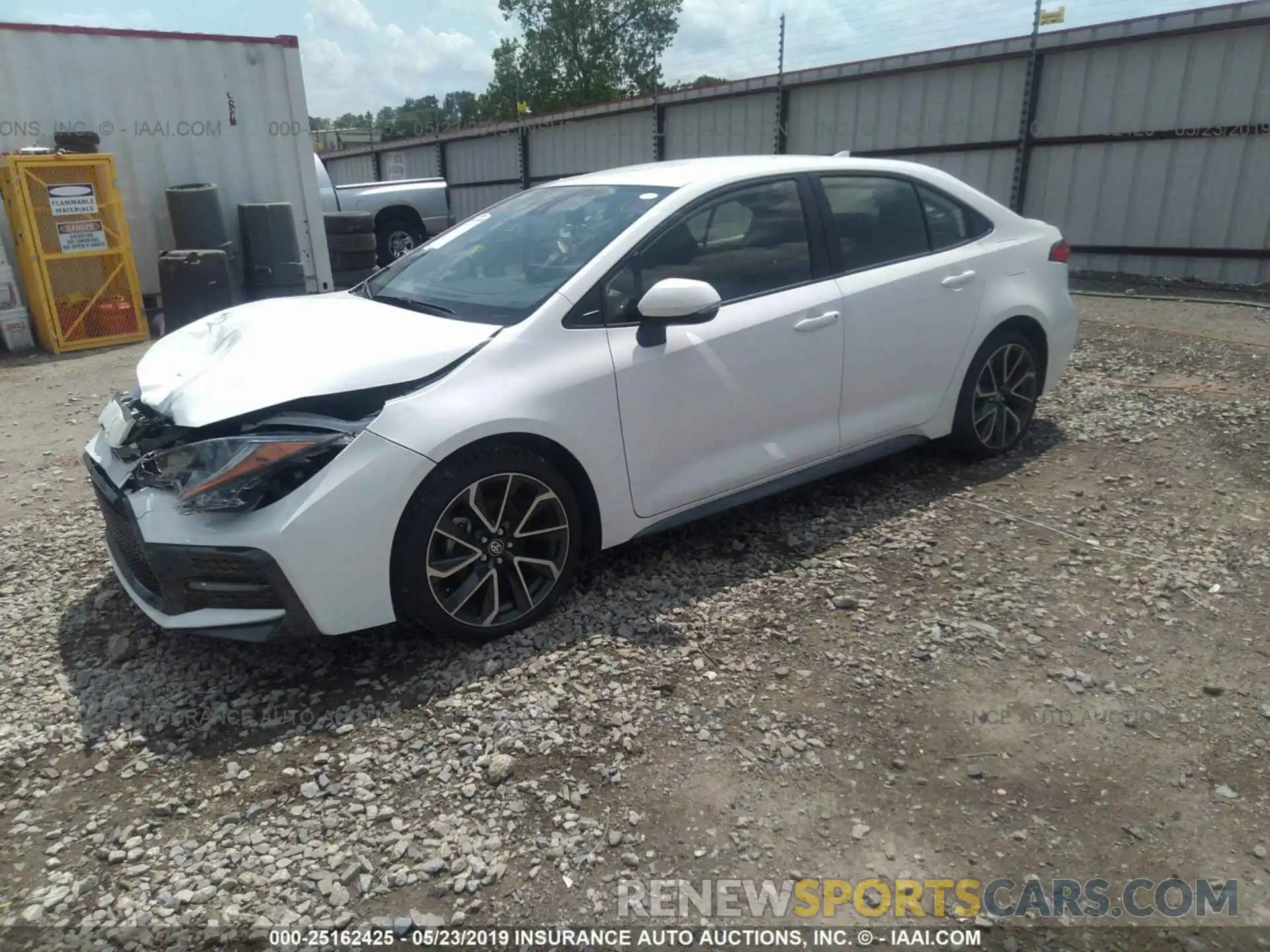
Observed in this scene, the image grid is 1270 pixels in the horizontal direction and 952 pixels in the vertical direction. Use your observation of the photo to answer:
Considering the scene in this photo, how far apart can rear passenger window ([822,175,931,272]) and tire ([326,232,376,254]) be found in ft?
28.0

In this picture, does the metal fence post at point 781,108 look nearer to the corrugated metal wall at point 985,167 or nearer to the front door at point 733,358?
the corrugated metal wall at point 985,167

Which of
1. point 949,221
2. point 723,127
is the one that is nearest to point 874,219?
point 949,221

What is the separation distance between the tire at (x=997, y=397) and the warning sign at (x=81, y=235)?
8.37m

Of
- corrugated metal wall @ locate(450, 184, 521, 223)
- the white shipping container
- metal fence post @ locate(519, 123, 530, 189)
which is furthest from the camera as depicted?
corrugated metal wall @ locate(450, 184, 521, 223)

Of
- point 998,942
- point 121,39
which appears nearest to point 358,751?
point 998,942

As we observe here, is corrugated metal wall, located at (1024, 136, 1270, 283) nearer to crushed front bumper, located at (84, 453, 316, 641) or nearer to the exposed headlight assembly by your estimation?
the exposed headlight assembly

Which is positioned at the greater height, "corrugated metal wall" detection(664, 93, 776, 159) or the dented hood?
"corrugated metal wall" detection(664, 93, 776, 159)

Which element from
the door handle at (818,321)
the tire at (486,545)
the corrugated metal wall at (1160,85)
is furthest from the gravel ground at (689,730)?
the corrugated metal wall at (1160,85)

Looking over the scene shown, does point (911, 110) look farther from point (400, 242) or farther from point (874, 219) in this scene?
point (874, 219)

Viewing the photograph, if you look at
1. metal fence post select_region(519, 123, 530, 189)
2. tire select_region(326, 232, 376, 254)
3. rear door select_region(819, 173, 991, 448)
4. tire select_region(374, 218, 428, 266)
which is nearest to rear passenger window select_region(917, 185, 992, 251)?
rear door select_region(819, 173, 991, 448)

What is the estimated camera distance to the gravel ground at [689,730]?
2.35 metres

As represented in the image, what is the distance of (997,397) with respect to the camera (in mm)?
4836

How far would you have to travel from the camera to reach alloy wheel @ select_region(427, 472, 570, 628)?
3148 mm

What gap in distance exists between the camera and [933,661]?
10.5 ft
